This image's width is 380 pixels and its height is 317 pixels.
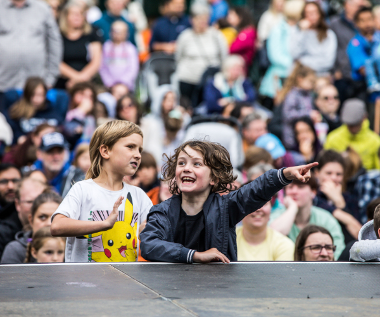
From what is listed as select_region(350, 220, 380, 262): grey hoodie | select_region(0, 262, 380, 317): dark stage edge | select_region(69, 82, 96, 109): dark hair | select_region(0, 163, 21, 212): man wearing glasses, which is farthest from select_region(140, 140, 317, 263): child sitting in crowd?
select_region(69, 82, 96, 109): dark hair

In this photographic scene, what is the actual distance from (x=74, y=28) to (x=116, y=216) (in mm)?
7852

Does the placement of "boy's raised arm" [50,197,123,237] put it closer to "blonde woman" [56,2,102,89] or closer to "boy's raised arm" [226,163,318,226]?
"boy's raised arm" [226,163,318,226]

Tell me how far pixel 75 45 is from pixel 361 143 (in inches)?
193

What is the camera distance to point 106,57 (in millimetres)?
11812

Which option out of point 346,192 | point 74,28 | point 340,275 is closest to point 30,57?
point 74,28

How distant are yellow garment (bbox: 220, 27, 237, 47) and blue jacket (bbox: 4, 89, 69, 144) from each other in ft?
13.4

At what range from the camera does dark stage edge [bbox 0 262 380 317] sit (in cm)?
255

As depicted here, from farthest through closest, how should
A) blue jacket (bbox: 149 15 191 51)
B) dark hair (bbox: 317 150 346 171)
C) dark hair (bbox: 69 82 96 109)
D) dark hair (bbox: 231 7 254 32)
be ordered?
blue jacket (bbox: 149 15 191 51) < dark hair (bbox: 231 7 254 32) < dark hair (bbox: 69 82 96 109) < dark hair (bbox: 317 150 346 171)

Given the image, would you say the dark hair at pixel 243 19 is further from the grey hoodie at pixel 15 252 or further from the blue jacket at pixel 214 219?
the blue jacket at pixel 214 219

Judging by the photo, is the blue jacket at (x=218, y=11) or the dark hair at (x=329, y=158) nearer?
the dark hair at (x=329, y=158)

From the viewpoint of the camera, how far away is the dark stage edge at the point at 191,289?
2.55 metres

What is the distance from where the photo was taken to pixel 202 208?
3.91 meters

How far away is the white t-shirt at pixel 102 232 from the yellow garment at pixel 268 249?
179 centimetres

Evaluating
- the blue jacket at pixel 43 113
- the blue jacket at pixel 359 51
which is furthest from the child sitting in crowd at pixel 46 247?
the blue jacket at pixel 359 51
